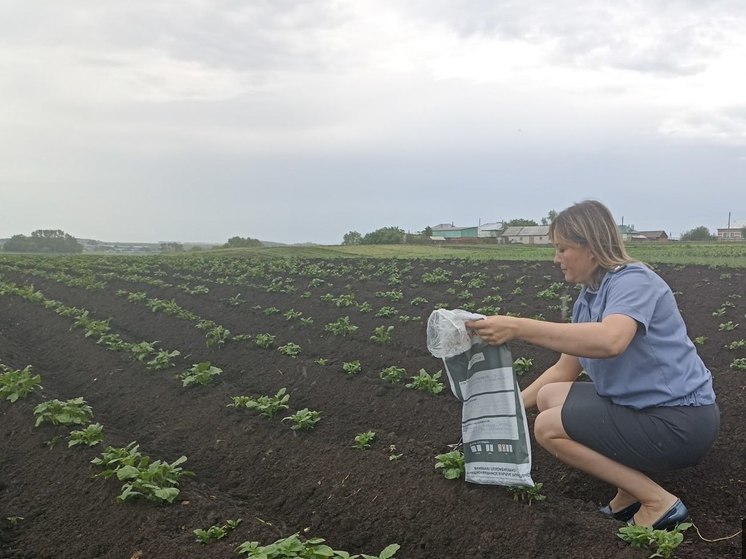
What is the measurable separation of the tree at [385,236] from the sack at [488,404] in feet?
141

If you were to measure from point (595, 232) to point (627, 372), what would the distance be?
2.59 feet

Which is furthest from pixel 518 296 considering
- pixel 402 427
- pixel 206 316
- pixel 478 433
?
pixel 478 433

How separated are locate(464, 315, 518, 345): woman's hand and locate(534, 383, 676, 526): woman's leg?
0.76 metres

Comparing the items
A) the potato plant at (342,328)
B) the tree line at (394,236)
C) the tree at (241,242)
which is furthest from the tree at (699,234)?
the potato plant at (342,328)

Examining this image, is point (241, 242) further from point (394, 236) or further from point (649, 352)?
point (649, 352)

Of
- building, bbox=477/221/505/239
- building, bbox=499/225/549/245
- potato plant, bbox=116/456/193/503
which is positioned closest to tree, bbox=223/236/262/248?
building, bbox=499/225/549/245

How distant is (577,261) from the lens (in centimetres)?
363

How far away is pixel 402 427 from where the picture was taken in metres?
5.72

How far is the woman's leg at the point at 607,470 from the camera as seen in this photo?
3543mm

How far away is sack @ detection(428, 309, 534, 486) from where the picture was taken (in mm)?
3547

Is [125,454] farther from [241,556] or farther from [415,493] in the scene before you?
[415,493]

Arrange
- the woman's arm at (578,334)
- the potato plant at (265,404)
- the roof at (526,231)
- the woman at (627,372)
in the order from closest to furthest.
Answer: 1. the woman's arm at (578,334)
2. the woman at (627,372)
3. the potato plant at (265,404)
4. the roof at (526,231)

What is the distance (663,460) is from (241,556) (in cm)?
232

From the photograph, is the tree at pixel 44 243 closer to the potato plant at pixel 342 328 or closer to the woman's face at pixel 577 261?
the potato plant at pixel 342 328
